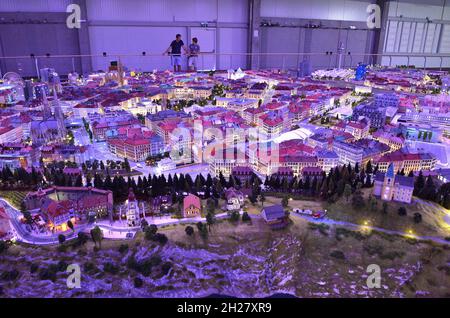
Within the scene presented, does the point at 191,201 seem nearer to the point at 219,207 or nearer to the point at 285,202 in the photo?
the point at 219,207

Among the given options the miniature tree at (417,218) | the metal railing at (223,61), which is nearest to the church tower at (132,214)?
the miniature tree at (417,218)

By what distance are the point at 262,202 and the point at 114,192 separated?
266 cm

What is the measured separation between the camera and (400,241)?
5352 millimetres

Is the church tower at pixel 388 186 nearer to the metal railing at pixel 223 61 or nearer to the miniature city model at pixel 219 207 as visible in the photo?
the miniature city model at pixel 219 207

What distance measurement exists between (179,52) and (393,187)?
1355 cm

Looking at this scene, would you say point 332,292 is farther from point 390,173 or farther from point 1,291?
point 1,291

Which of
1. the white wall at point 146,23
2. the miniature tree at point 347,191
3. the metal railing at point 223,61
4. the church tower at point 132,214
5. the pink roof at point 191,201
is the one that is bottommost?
the church tower at point 132,214

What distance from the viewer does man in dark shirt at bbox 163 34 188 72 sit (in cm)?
1642

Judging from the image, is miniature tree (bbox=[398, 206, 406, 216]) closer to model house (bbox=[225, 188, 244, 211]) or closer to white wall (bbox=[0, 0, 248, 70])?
model house (bbox=[225, 188, 244, 211])

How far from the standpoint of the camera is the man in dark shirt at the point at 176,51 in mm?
16422

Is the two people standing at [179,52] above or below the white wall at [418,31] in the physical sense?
below

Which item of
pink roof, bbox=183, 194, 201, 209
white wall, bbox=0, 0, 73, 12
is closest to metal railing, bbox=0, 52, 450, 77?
white wall, bbox=0, 0, 73, 12

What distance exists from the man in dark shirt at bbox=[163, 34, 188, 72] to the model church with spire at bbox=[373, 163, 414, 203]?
12543 millimetres

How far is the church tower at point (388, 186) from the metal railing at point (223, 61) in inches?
483
